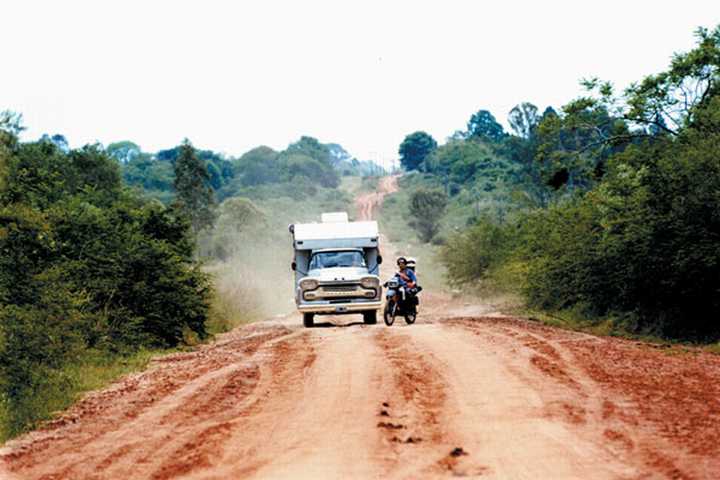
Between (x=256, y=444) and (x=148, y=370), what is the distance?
906 centimetres

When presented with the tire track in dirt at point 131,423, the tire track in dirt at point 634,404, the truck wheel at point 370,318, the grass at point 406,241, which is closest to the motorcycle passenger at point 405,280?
the truck wheel at point 370,318

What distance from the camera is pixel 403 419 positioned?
38.2 feet

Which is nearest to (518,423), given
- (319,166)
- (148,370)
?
(148,370)

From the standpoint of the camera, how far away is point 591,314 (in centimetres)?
2994

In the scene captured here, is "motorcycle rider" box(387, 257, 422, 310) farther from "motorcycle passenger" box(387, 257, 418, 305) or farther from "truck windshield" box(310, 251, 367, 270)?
"truck windshield" box(310, 251, 367, 270)

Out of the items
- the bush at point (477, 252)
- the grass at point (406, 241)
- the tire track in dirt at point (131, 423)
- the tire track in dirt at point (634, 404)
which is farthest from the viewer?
the grass at point (406, 241)

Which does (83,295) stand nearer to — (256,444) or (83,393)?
(83,393)

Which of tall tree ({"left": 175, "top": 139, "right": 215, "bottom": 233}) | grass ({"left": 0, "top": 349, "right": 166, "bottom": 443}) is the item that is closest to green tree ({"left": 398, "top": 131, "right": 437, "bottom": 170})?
tall tree ({"left": 175, "top": 139, "right": 215, "bottom": 233})

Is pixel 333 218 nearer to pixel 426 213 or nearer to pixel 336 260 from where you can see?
pixel 336 260

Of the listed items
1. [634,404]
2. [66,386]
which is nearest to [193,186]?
[66,386]

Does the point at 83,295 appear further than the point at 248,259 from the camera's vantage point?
No

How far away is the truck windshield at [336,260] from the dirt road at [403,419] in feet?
38.4

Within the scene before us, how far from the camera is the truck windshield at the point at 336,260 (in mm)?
30984

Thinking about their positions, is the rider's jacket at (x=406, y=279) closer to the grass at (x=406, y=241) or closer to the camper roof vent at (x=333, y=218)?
the camper roof vent at (x=333, y=218)
